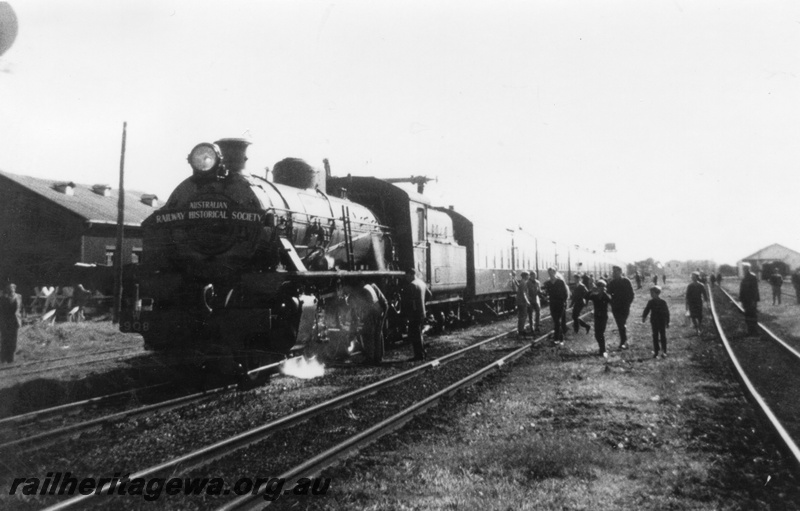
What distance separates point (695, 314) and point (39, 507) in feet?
56.9

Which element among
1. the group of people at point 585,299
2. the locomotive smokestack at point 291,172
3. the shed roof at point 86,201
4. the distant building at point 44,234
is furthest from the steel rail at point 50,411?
the shed roof at point 86,201

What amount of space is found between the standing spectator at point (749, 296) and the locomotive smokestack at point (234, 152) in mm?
13923

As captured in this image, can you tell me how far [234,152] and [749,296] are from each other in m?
15.0

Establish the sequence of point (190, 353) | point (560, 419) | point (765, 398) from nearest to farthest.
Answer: point (560, 419) → point (190, 353) → point (765, 398)

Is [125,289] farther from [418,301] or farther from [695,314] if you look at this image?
[695,314]

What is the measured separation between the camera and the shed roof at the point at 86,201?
1161 inches

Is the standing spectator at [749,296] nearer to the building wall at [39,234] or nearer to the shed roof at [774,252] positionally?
the building wall at [39,234]

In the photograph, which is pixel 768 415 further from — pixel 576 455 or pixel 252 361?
pixel 252 361

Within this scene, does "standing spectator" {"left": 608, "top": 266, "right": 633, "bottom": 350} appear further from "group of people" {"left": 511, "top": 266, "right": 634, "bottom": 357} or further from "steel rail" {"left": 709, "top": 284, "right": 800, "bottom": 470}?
"steel rail" {"left": 709, "top": 284, "right": 800, "bottom": 470}

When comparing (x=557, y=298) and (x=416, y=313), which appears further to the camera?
(x=557, y=298)

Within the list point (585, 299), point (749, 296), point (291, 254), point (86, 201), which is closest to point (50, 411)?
point (291, 254)

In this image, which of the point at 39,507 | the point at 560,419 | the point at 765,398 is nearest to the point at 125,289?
the point at 39,507

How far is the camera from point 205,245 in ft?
30.7

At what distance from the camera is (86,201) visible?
108 ft
